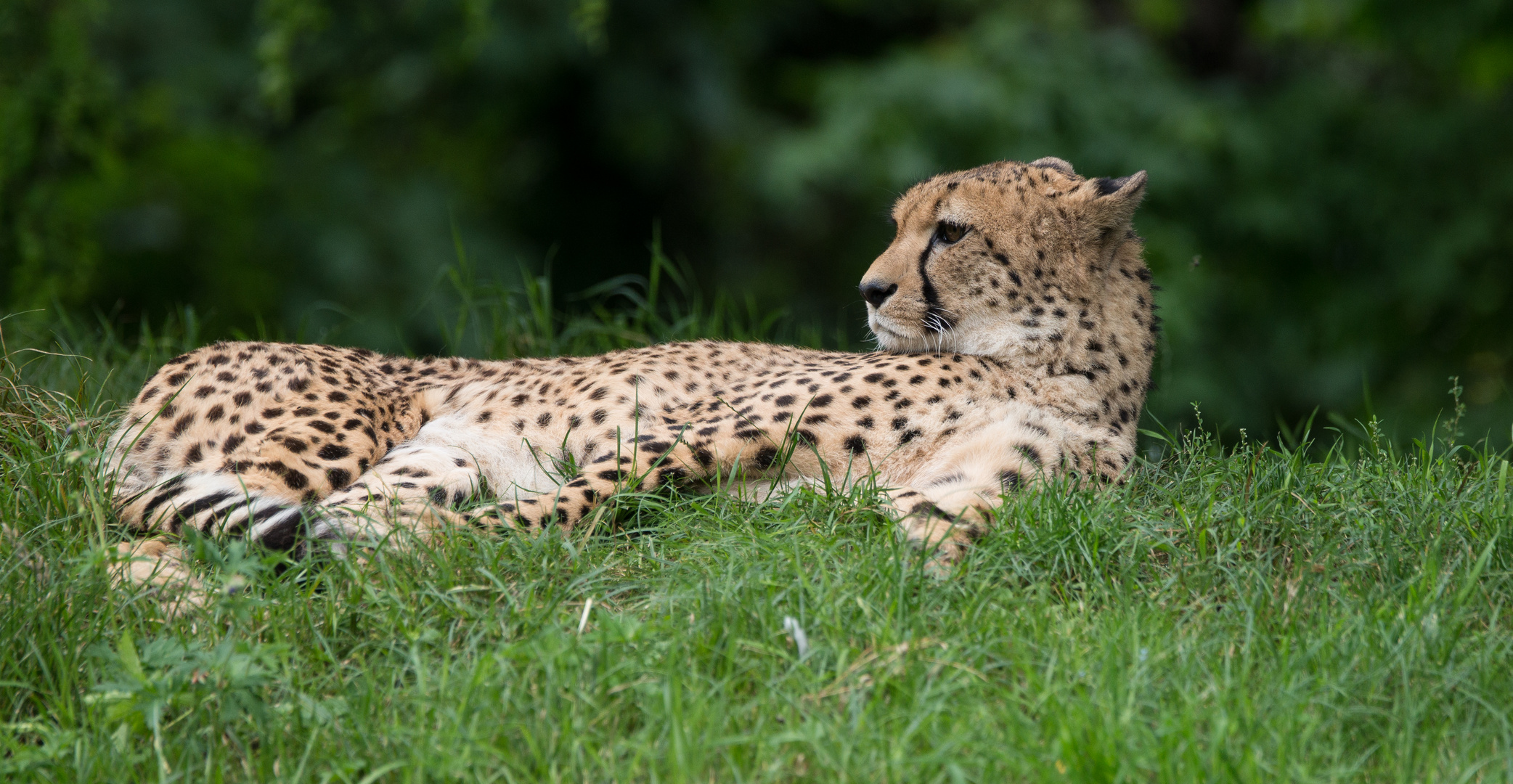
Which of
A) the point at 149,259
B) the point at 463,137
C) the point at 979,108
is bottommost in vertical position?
the point at 149,259

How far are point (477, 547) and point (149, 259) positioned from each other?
677 cm

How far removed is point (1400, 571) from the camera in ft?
9.80

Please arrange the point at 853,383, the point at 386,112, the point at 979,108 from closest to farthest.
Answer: the point at 853,383, the point at 979,108, the point at 386,112

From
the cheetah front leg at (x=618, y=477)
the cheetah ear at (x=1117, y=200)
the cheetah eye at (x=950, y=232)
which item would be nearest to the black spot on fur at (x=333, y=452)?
the cheetah front leg at (x=618, y=477)

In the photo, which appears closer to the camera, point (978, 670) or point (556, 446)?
point (978, 670)

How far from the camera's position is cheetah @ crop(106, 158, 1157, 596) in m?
3.57

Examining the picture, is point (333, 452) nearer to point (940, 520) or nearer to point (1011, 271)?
point (940, 520)

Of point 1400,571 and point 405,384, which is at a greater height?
point 1400,571

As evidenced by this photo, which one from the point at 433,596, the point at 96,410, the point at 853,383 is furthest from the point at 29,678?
the point at 853,383

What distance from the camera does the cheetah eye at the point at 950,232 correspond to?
4.11 m

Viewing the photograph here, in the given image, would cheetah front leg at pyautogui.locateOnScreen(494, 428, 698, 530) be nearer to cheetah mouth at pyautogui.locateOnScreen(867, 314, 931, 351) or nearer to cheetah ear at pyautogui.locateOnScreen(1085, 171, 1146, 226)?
cheetah mouth at pyautogui.locateOnScreen(867, 314, 931, 351)

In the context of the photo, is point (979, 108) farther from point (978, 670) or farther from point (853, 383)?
point (978, 670)

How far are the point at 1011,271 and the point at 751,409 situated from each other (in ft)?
2.96

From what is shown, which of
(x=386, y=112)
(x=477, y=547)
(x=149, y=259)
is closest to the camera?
(x=477, y=547)
